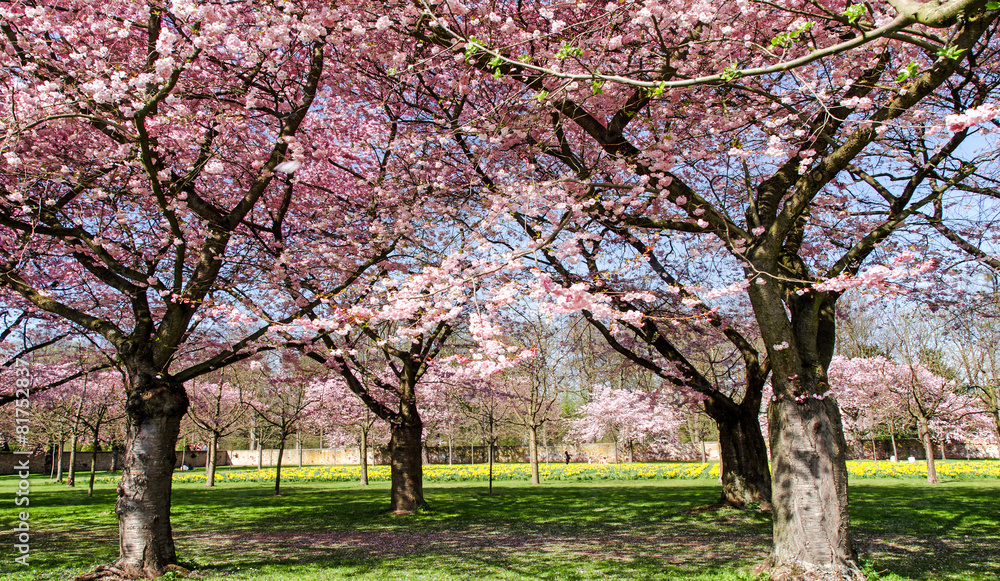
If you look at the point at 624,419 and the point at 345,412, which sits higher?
the point at 345,412

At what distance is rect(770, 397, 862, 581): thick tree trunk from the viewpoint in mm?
5027

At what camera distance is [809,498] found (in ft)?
17.0

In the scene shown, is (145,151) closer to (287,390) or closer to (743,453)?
(743,453)

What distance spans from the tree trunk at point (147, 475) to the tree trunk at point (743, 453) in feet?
27.9

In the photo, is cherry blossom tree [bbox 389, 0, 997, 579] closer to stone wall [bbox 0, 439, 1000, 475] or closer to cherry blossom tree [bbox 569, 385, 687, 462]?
cherry blossom tree [bbox 569, 385, 687, 462]

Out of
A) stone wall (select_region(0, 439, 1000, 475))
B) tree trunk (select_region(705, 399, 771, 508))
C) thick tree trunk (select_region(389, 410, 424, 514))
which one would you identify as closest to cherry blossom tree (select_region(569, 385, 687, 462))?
stone wall (select_region(0, 439, 1000, 475))

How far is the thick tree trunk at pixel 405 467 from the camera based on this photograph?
1120cm

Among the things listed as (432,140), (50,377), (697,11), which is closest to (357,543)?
(432,140)

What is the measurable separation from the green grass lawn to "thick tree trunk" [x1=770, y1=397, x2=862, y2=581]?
0.47 m

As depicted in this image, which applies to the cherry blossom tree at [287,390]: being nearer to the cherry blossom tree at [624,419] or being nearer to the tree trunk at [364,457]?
the tree trunk at [364,457]

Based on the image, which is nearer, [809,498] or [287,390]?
[809,498]

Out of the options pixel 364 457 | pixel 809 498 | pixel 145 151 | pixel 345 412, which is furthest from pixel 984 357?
pixel 145 151

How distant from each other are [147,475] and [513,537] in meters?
4.92

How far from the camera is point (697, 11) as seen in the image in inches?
169
